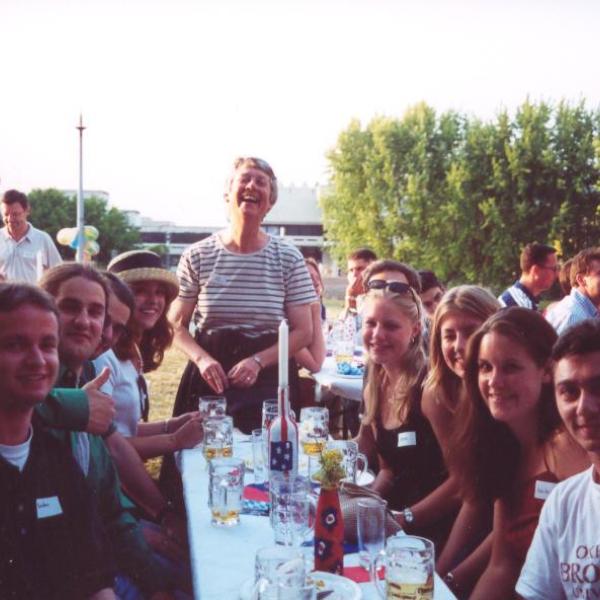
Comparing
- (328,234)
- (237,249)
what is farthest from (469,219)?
(237,249)

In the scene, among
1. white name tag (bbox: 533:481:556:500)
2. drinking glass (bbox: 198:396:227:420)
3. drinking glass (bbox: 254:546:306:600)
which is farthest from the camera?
drinking glass (bbox: 198:396:227:420)

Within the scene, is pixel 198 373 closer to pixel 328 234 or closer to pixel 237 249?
pixel 237 249

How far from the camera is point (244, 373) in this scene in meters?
3.51

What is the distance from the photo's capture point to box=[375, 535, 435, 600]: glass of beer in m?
1.55

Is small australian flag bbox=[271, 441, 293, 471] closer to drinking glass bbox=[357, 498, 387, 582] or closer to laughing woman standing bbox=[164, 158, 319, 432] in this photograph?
drinking glass bbox=[357, 498, 387, 582]

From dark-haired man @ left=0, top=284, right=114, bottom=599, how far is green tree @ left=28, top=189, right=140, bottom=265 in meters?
44.1

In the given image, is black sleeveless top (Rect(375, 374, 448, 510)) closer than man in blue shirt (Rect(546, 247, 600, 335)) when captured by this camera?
Yes

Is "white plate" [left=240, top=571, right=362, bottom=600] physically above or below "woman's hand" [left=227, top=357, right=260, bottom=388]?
below

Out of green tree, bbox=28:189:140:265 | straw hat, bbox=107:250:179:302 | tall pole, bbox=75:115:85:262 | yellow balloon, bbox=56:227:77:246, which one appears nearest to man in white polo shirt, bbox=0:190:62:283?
straw hat, bbox=107:250:179:302

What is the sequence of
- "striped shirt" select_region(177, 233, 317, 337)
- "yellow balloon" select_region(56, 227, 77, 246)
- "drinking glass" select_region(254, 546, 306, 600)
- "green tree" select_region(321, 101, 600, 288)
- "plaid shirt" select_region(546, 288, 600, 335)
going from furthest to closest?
"green tree" select_region(321, 101, 600, 288), "yellow balloon" select_region(56, 227, 77, 246), "plaid shirt" select_region(546, 288, 600, 335), "striped shirt" select_region(177, 233, 317, 337), "drinking glass" select_region(254, 546, 306, 600)

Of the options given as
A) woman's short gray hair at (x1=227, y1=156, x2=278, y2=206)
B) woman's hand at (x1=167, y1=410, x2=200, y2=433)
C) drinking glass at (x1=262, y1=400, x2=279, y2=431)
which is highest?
woman's short gray hair at (x1=227, y1=156, x2=278, y2=206)

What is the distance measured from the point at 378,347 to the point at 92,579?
1.64m

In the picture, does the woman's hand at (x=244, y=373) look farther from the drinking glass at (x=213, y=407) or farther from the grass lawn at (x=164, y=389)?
the grass lawn at (x=164, y=389)

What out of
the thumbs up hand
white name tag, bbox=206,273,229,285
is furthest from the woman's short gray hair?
the thumbs up hand
